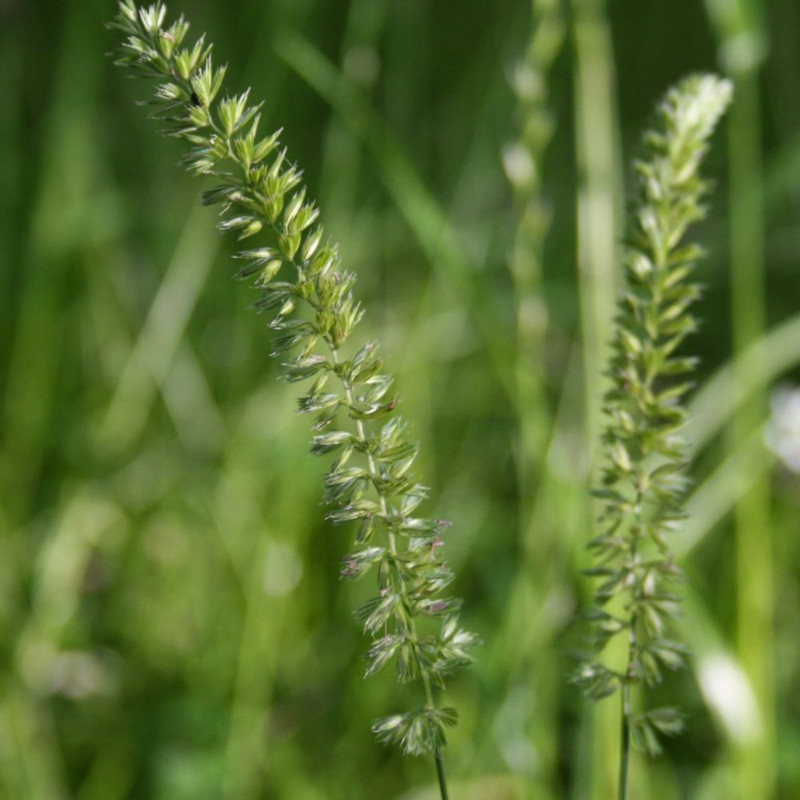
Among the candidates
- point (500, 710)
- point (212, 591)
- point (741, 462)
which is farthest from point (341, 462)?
point (212, 591)

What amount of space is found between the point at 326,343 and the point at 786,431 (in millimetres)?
1190

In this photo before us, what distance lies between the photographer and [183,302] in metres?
1.57

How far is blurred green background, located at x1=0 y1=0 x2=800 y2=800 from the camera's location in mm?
938

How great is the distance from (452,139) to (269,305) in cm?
193

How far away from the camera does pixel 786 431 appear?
138cm

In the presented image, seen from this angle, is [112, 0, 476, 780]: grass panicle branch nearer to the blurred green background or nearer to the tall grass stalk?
the blurred green background

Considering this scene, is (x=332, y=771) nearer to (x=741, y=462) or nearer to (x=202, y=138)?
(x=741, y=462)

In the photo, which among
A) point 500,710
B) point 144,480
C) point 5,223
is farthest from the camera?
point 5,223

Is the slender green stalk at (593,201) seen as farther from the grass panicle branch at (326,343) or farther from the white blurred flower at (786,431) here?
the grass panicle branch at (326,343)

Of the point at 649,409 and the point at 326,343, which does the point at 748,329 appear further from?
the point at 326,343

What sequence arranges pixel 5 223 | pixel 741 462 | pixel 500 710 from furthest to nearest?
1. pixel 5 223
2. pixel 741 462
3. pixel 500 710

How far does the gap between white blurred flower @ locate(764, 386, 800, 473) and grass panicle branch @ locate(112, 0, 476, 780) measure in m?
1.06

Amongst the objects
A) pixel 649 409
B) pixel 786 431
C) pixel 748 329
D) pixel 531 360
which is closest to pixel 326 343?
pixel 649 409

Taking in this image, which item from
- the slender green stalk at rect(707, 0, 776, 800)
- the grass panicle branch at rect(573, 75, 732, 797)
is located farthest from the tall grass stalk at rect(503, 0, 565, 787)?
the grass panicle branch at rect(573, 75, 732, 797)
